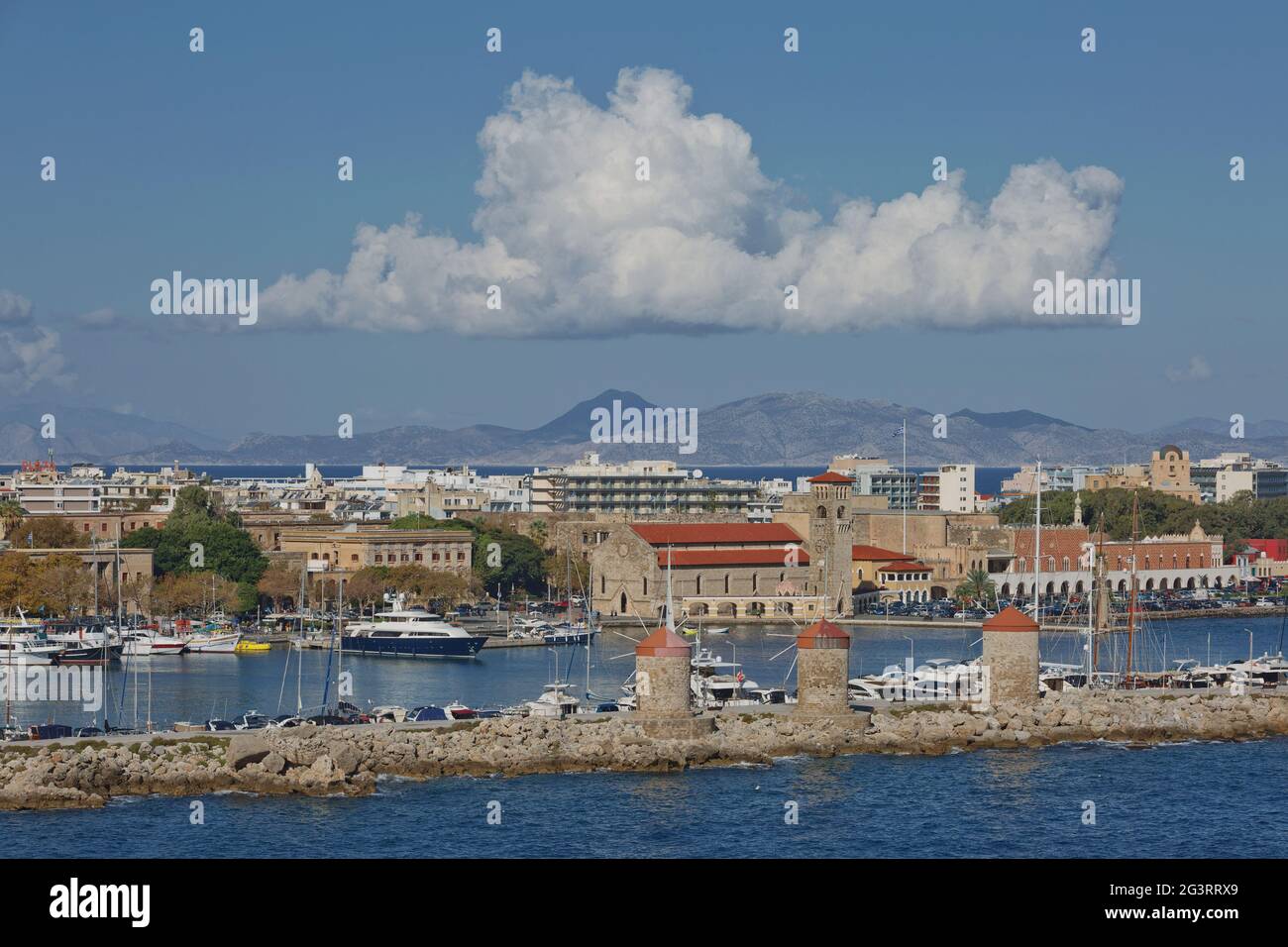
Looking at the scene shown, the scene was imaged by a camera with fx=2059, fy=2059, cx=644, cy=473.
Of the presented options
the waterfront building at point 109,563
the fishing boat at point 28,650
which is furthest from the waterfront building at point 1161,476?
the fishing boat at point 28,650

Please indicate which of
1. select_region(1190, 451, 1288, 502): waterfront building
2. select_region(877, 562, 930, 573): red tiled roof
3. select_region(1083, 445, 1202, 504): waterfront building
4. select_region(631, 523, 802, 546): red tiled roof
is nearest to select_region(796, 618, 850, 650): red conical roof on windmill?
Result: select_region(631, 523, 802, 546): red tiled roof

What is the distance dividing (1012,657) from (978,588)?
41522 millimetres

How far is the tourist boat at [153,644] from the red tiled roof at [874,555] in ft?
101

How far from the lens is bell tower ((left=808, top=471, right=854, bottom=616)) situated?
74.3 metres

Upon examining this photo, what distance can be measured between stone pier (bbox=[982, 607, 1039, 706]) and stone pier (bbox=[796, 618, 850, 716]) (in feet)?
10.3

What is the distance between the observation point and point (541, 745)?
1286 inches

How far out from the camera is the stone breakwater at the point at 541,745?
1160 inches

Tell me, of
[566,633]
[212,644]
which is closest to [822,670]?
[212,644]

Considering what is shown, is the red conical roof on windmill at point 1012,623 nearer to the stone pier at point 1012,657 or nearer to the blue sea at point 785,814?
the stone pier at point 1012,657

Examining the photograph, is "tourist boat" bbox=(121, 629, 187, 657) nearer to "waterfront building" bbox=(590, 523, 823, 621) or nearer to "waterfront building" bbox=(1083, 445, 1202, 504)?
"waterfront building" bbox=(590, 523, 823, 621)
